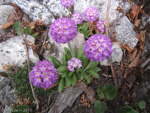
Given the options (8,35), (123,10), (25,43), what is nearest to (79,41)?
(25,43)

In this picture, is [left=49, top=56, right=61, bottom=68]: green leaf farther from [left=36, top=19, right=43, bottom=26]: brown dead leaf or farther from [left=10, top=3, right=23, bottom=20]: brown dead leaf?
[left=10, top=3, right=23, bottom=20]: brown dead leaf

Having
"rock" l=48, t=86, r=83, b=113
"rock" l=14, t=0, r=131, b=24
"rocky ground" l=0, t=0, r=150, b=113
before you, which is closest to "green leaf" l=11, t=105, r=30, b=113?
"rocky ground" l=0, t=0, r=150, b=113

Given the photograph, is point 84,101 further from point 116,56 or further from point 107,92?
point 116,56

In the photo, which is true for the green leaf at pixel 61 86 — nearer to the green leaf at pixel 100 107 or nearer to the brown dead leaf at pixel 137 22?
the green leaf at pixel 100 107

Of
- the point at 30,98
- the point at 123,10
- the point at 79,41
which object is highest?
the point at 123,10

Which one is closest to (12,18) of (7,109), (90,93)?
(7,109)

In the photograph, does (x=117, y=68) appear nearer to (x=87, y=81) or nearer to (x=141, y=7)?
(x=87, y=81)
